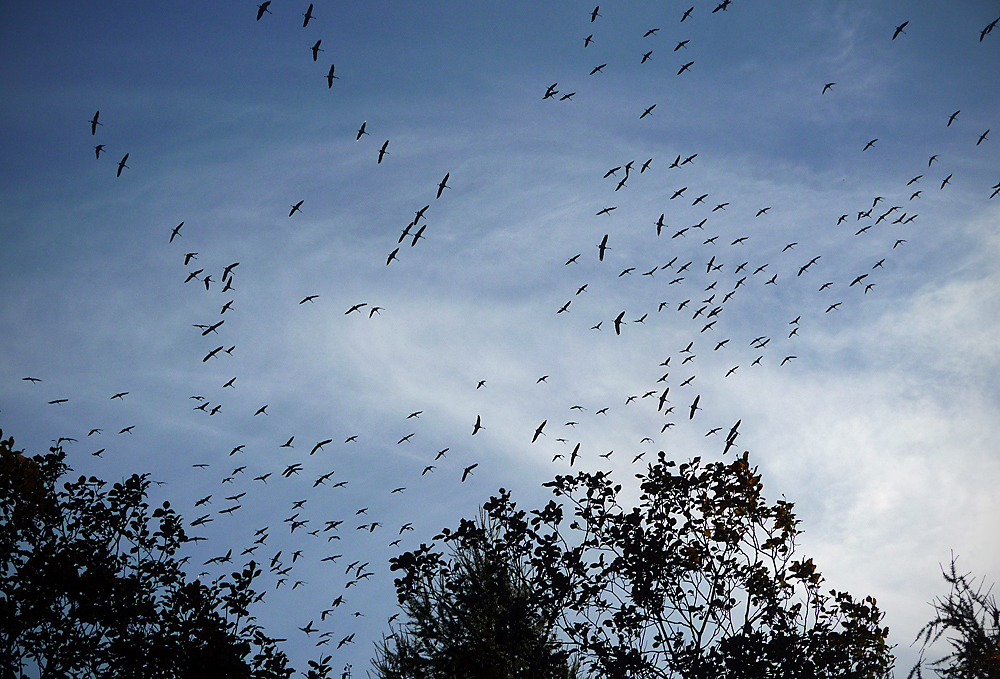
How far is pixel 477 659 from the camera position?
14.0 metres

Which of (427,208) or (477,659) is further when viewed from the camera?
(427,208)

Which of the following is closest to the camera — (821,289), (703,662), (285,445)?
(703,662)

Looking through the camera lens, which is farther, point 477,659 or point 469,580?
point 469,580

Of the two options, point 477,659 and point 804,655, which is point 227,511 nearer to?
point 477,659

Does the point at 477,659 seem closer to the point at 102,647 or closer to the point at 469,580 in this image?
the point at 469,580

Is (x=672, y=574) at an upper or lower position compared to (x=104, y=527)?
lower

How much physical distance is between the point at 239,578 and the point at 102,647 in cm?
300

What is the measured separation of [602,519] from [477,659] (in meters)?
4.07

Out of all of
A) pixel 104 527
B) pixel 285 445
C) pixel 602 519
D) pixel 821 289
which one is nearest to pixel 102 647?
pixel 104 527

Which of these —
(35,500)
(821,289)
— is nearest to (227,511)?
(35,500)

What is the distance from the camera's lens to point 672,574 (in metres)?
14.8

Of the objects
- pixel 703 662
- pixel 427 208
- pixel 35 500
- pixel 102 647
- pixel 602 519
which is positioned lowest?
pixel 703 662

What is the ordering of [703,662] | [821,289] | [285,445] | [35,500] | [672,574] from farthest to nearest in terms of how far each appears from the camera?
[821,289] < [285,445] < [35,500] < [672,574] < [703,662]

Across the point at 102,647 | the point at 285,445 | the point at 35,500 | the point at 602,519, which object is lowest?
the point at 102,647
